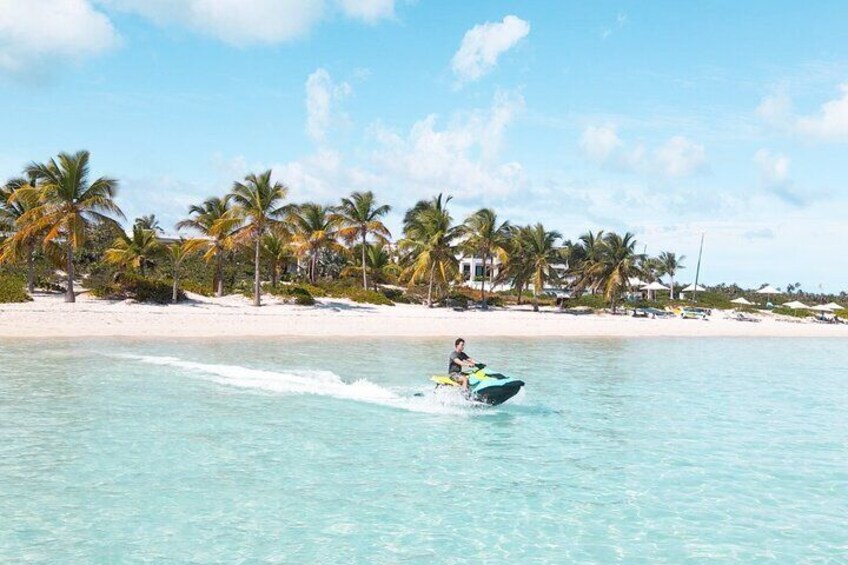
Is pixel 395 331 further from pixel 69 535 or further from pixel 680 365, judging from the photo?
pixel 69 535

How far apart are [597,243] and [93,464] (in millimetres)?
55051

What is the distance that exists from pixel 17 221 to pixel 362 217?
74.4 ft

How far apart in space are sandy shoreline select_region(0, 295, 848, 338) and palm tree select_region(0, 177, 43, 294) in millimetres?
2564

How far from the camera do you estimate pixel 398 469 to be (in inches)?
428

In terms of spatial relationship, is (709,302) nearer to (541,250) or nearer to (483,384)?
(541,250)

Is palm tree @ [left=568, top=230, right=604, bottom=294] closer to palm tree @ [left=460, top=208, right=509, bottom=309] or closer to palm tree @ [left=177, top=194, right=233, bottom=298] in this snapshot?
palm tree @ [left=460, top=208, right=509, bottom=309]

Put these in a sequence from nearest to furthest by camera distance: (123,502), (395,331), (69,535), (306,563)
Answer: (306,563) → (69,535) → (123,502) → (395,331)

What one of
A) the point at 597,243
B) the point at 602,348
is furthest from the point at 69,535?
the point at 597,243

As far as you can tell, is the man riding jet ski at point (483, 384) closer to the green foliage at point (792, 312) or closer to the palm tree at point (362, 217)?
the palm tree at point (362, 217)

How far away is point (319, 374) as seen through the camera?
2047cm

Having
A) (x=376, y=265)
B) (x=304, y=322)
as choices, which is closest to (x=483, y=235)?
(x=376, y=265)

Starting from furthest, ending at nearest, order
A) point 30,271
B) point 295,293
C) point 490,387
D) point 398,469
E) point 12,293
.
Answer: point 295,293, point 30,271, point 12,293, point 490,387, point 398,469

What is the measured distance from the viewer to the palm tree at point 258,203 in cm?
3984

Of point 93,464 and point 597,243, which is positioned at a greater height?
point 597,243
